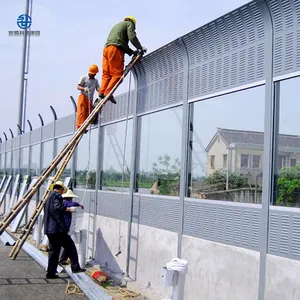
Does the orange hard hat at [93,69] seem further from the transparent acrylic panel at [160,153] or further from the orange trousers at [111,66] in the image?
the transparent acrylic panel at [160,153]

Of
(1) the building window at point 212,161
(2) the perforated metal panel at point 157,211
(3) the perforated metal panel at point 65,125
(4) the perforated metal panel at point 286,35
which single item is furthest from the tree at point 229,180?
(3) the perforated metal panel at point 65,125

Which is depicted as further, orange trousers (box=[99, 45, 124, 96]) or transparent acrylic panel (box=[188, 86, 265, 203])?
orange trousers (box=[99, 45, 124, 96])

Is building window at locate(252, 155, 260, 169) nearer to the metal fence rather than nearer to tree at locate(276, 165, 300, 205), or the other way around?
the metal fence

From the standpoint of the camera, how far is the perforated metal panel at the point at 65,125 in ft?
43.8

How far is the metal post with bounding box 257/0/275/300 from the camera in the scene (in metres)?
5.38

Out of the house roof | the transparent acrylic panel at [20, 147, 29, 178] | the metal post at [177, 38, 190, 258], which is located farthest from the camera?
the transparent acrylic panel at [20, 147, 29, 178]

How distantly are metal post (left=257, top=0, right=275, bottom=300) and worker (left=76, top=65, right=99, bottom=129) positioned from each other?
6460mm

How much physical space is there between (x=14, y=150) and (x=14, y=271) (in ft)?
48.1

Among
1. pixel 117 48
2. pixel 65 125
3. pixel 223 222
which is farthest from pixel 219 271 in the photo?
pixel 65 125

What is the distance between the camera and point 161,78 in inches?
327

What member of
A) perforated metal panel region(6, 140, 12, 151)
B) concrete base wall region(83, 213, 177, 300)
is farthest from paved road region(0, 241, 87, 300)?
perforated metal panel region(6, 140, 12, 151)

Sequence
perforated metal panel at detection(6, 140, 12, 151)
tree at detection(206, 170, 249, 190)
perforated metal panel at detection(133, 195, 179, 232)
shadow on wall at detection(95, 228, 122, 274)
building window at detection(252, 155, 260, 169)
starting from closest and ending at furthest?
building window at detection(252, 155, 260, 169) < tree at detection(206, 170, 249, 190) < perforated metal panel at detection(133, 195, 179, 232) < shadow on wall at detection(95, 228, 122, 274) < perforated metal panel at detection(6, 140, 12, 151)

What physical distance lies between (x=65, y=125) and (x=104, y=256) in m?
5.10

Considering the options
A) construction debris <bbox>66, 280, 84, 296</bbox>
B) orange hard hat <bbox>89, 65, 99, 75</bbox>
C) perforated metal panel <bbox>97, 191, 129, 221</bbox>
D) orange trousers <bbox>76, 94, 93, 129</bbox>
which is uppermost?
orange hard hat <bbox>89, 65, 99, 75</bbox>
